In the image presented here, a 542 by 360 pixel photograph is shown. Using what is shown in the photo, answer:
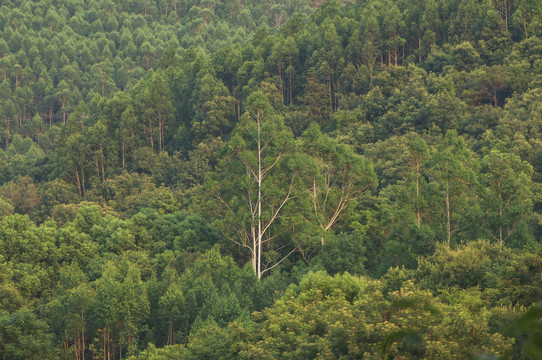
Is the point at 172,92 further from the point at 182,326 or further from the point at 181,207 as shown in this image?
the point at 182,326

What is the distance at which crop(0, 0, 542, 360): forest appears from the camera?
67.7 ft

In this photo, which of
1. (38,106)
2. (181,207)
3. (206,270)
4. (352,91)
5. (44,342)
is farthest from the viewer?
(38,106)

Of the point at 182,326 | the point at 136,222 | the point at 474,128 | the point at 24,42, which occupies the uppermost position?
the point at 24,42

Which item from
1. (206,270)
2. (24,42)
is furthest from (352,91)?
(24,42)

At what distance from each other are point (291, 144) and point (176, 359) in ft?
40.9

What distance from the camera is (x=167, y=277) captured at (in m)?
31.7

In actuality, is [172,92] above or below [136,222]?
above

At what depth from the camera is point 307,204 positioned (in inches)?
1256

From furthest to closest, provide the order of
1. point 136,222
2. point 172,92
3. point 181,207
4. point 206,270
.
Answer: point 172,92, point 181,207, point 136,222, point 206,270

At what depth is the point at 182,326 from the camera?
95.0 feet

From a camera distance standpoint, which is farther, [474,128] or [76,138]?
[76,138]

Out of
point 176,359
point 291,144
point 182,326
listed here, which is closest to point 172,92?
point 291,144

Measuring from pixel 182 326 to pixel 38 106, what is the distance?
67923mm

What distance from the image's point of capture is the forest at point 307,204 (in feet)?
67.7
